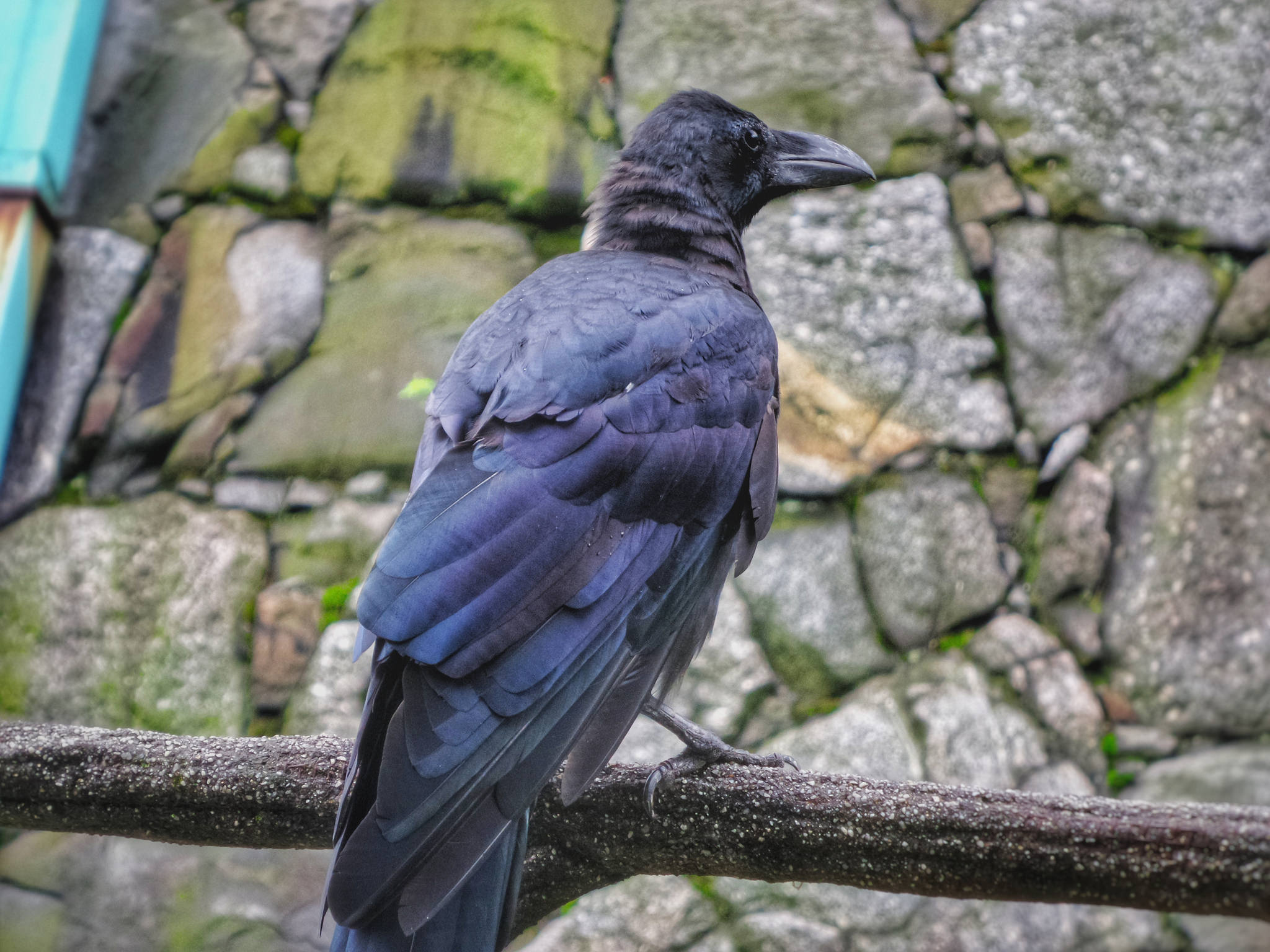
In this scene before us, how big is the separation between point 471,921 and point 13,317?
287 centimetres

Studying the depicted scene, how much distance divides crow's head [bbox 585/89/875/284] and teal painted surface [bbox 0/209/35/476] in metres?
2.05

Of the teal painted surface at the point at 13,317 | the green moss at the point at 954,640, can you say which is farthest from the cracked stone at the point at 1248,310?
the teal painted surface at the point at 13,317

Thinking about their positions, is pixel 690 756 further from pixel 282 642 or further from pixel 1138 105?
pixel 1138 105

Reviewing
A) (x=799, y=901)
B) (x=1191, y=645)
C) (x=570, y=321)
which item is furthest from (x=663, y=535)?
(x=1191, y=645)

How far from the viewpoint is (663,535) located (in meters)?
1.63

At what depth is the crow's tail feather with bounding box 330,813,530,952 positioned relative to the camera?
1.25 metres

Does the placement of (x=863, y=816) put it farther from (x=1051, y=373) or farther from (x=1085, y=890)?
(x=1051, y=373)

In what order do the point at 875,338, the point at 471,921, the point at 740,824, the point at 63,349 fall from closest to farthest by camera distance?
the point at 471,921 < the point at 740,824 < the point at 875,338 < the point at 63,349

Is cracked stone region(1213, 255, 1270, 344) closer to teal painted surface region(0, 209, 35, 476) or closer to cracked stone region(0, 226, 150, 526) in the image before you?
cracked stone region(0, 226, 150, 526)

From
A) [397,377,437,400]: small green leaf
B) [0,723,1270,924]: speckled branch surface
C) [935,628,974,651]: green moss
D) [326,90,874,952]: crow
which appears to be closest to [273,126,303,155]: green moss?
[397,377,437,400]: small green leaf

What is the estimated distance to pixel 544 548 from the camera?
148cm

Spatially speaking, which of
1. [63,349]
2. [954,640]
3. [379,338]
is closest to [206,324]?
[63,349]

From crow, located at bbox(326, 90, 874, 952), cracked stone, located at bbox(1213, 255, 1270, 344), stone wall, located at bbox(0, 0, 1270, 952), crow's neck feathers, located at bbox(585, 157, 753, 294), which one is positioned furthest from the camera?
cracked stone, located at bbox(1213, 255, 1270, 344)

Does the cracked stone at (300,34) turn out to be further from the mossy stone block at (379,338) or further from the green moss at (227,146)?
the mossy stone block at (379,338)
